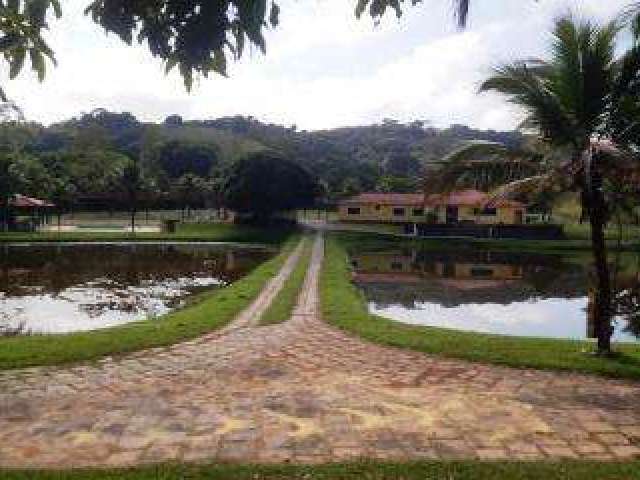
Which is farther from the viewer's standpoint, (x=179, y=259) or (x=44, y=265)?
(x=179, y=259)

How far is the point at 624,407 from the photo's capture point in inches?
359

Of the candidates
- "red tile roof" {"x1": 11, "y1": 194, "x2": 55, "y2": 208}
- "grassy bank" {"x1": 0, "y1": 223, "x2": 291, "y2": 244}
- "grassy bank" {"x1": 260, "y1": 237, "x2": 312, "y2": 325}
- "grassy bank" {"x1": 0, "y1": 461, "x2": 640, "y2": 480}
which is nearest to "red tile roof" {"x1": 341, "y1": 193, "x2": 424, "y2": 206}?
"grassy bank" {"x1": 0, "y1": 223, "x2": 291, "y2": 244}

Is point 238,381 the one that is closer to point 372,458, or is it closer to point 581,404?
point 372,458

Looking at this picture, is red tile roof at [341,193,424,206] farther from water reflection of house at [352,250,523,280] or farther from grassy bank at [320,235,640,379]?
grassy bank at [320,235,640,379]

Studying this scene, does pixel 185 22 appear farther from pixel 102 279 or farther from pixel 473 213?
pixel 473 213

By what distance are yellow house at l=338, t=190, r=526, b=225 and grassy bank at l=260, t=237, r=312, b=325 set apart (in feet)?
125

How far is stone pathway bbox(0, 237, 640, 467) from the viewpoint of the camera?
737cm

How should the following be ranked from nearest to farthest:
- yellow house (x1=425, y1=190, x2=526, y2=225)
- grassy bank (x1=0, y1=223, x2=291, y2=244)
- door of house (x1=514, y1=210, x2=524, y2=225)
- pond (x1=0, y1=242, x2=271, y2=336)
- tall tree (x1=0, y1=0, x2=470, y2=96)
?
tall tree (x1=0, y1=0, x2=470, y2=96)
pond (x1=0, y1=242, x2=271, y2=336)
grassy bank (x1=0, y1=223, x2=291, y2=244)
yellow house (x1=425, y1=190, x2=526, y2=225)
door of house (x1=514, y1=210, x2=524, y2=225)

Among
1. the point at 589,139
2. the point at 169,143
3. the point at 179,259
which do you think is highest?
the point at 169,143

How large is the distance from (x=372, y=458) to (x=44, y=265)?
1102 inches

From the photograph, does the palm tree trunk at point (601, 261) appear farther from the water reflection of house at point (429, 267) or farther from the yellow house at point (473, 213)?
the yellow house at point (473, 213)

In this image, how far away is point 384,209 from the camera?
72125 mm

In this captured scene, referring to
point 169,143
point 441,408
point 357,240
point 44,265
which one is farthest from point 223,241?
point 169,143

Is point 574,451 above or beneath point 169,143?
beneath
